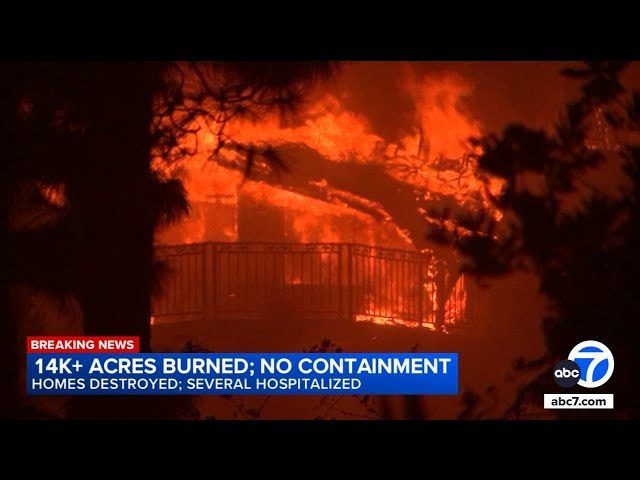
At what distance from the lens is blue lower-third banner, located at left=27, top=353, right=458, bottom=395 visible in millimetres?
5281

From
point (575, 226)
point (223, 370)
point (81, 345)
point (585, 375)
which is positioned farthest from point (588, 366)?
point (81, 345)

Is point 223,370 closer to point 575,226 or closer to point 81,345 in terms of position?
point 81,345

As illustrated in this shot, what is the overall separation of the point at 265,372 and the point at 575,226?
1903mm

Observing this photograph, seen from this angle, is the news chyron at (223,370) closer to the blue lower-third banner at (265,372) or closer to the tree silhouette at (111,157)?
the blue lower-third banner at (265,372)

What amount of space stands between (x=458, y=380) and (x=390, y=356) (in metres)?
0.40

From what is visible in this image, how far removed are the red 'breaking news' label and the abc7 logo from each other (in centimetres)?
238

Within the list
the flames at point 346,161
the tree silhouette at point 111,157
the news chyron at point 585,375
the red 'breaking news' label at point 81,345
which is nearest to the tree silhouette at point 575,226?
the news chyron at point 585,375

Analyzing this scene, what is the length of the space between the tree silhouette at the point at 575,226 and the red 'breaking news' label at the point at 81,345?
5.96 feet

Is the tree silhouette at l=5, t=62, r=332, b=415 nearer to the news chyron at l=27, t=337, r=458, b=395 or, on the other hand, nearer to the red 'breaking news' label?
the red 'breaking news' label

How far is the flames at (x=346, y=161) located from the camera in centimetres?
522

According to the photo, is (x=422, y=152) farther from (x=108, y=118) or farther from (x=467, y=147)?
(x=108, y=118)

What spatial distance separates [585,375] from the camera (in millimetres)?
5242

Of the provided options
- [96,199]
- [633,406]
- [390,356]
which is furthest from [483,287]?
[96,199]

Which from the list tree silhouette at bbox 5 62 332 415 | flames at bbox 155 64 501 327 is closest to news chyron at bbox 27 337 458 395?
tree silhouette at bbox 5 62 332 415
